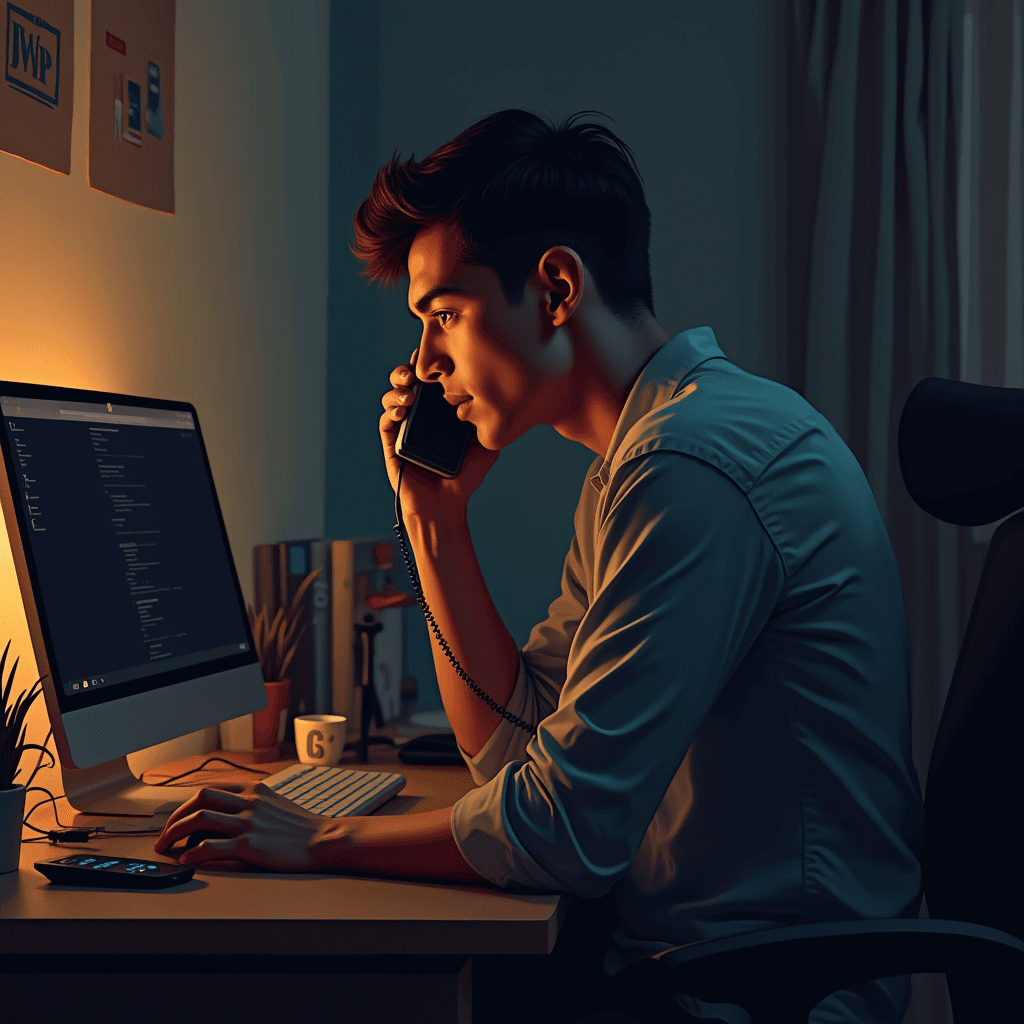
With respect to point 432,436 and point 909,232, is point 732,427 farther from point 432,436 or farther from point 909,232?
point 909,232

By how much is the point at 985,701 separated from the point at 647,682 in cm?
37

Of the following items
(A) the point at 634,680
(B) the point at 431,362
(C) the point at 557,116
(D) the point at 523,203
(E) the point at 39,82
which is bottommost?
(A) the point at 634,680

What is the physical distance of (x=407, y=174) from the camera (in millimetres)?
1192

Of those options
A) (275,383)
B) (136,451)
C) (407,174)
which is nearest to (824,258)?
(275,383)

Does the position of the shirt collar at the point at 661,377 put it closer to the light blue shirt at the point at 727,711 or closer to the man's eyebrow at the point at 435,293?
the light blue shirt at the point at 727,711

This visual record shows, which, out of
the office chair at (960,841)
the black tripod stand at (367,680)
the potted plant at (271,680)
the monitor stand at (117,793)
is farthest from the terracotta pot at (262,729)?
the office chair at (960,841)

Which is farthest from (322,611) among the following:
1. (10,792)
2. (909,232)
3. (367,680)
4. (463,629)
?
(909,232)

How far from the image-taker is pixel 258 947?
32.5 inches

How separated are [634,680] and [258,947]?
36cm

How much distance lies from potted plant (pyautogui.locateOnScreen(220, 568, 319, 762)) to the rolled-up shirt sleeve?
708 millimetres

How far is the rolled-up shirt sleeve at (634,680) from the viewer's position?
0.87 meters

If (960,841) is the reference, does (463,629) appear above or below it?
above

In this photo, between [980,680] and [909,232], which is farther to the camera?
[909,232]

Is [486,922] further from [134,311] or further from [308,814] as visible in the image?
[134,311]
